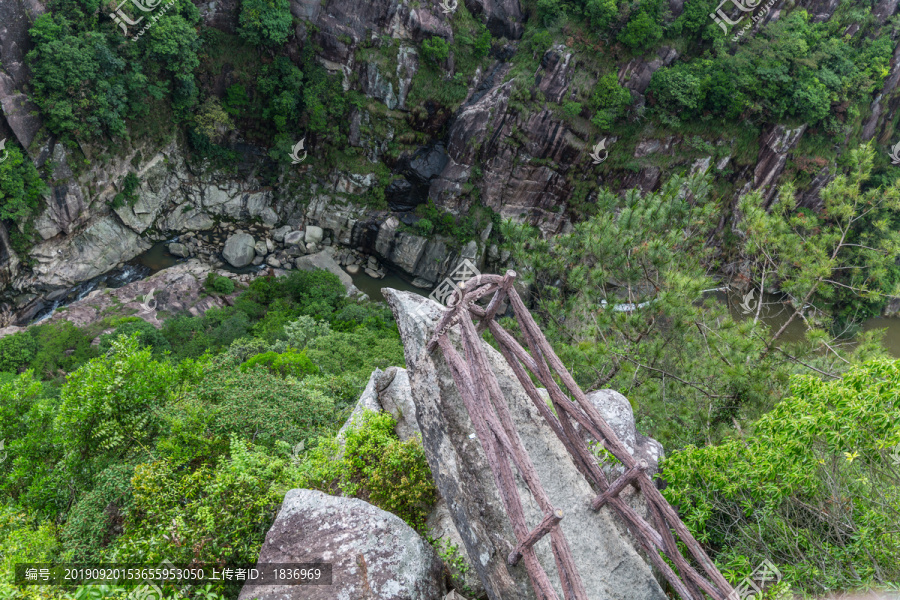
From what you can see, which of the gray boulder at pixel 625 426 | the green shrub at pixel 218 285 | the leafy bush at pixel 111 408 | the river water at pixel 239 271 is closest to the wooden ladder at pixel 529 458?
the gray boulder at pixel 625 426

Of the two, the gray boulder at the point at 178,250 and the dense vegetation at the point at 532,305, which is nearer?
the dense vegetation at the point at 532,305

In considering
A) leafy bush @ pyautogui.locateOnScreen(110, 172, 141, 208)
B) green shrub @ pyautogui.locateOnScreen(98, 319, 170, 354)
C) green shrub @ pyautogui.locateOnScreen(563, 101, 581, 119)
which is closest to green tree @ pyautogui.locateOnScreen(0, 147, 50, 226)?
leafy bush @ pyautogui.locateOnScreen(110, 172, 141, 208)

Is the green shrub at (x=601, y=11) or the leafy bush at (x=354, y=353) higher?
the green shrub at (x=601, y=11)

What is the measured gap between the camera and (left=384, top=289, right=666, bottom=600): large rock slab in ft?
13.5

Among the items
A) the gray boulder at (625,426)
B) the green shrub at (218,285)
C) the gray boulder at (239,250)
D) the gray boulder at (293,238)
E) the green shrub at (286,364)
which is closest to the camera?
the gray boulder at (625,426)

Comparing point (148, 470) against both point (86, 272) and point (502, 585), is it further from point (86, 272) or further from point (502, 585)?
point (86, 272)

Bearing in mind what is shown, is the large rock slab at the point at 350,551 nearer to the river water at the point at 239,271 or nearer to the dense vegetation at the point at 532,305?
the dense vegetation at the point at 532,305

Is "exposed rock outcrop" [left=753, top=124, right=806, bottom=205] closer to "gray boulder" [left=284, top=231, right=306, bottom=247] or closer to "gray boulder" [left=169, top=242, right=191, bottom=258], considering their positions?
"gray boulder" [left=284, top=231, right=306, bottom=247]

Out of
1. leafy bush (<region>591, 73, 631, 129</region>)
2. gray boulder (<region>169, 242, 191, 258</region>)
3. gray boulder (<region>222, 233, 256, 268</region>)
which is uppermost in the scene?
leafy bush (<region>591, 73, 631, 129</region>)

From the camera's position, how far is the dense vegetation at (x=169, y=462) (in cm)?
457

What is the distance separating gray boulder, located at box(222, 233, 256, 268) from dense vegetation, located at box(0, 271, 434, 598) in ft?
50.7

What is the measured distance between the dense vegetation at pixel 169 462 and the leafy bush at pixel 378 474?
2cm

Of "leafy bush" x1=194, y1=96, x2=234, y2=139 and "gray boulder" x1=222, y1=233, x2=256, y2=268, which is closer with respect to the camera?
"leafy bush" x1=194, y1=96, x2=234, y2=139

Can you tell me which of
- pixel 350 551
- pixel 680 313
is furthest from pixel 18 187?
pixel 680 313
